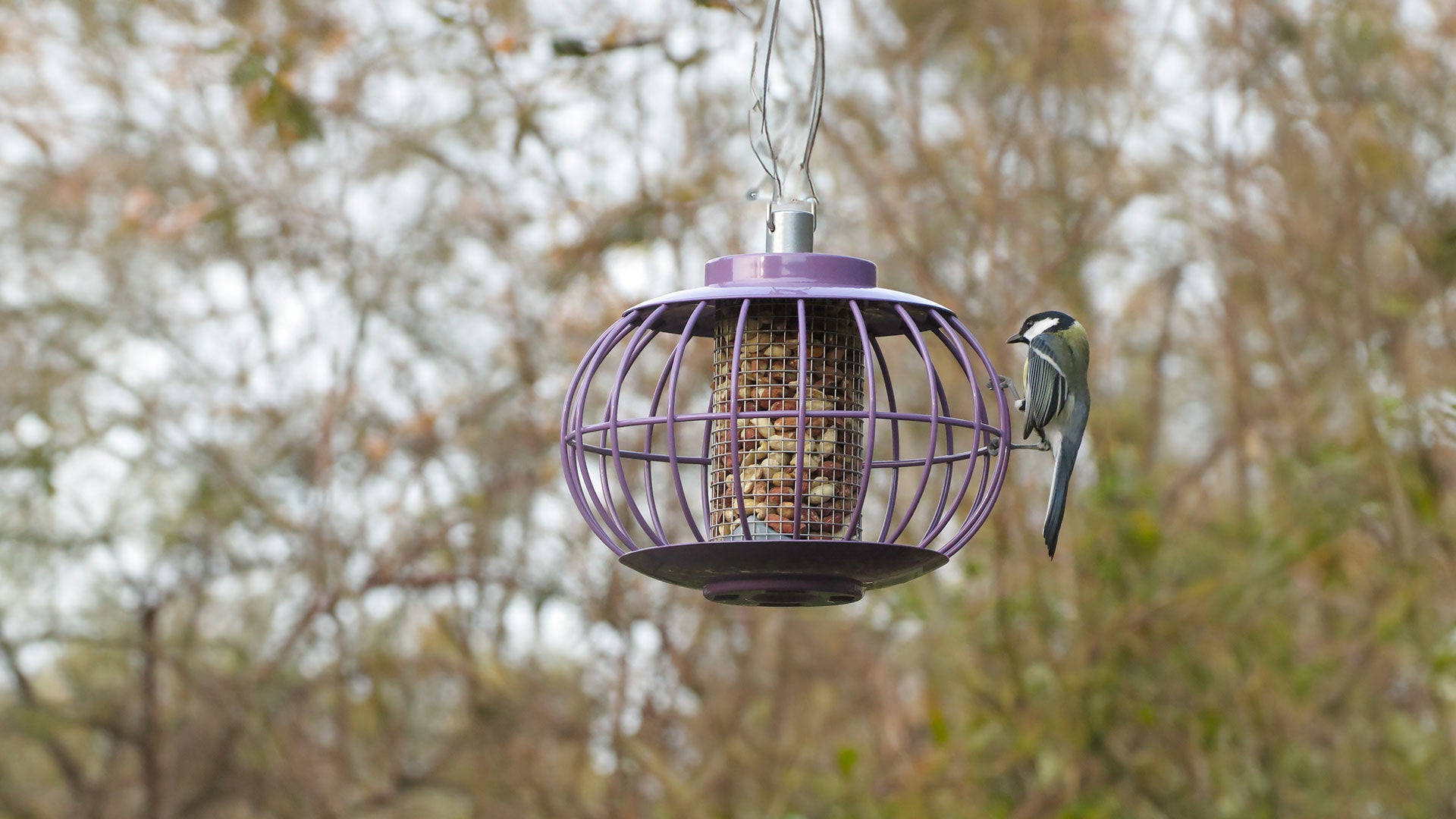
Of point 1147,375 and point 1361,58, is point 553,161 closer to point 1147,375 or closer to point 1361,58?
point 1361,58

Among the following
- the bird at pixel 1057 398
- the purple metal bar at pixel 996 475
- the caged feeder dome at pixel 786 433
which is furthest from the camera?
the bird at pixel 1057 398

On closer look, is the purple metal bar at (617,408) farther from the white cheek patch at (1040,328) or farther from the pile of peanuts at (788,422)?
the white cheek patch at (1040,328)

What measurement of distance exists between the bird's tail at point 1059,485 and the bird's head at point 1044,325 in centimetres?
36

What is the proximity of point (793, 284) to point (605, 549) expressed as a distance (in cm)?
517

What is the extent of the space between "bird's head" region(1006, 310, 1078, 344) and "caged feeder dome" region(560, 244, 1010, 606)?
561mm

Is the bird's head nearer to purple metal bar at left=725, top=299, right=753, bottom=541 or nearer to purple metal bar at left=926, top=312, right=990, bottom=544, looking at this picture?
purple metal bar at left=926, top=312, right=990, bottom=544

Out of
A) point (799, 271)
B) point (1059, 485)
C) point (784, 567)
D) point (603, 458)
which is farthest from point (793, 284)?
point (1059, 485)

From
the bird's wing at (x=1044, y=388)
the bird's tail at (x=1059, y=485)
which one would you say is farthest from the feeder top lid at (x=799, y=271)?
the bird's wing at (x=1044, y=388)

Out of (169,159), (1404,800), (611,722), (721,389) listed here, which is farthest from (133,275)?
(1404,800)

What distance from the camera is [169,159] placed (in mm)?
9555

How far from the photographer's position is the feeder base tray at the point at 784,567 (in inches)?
128

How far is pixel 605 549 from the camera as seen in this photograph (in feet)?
27.8

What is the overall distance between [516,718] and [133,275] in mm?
3631

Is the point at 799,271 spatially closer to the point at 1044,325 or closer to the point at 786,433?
the point at 786,433
